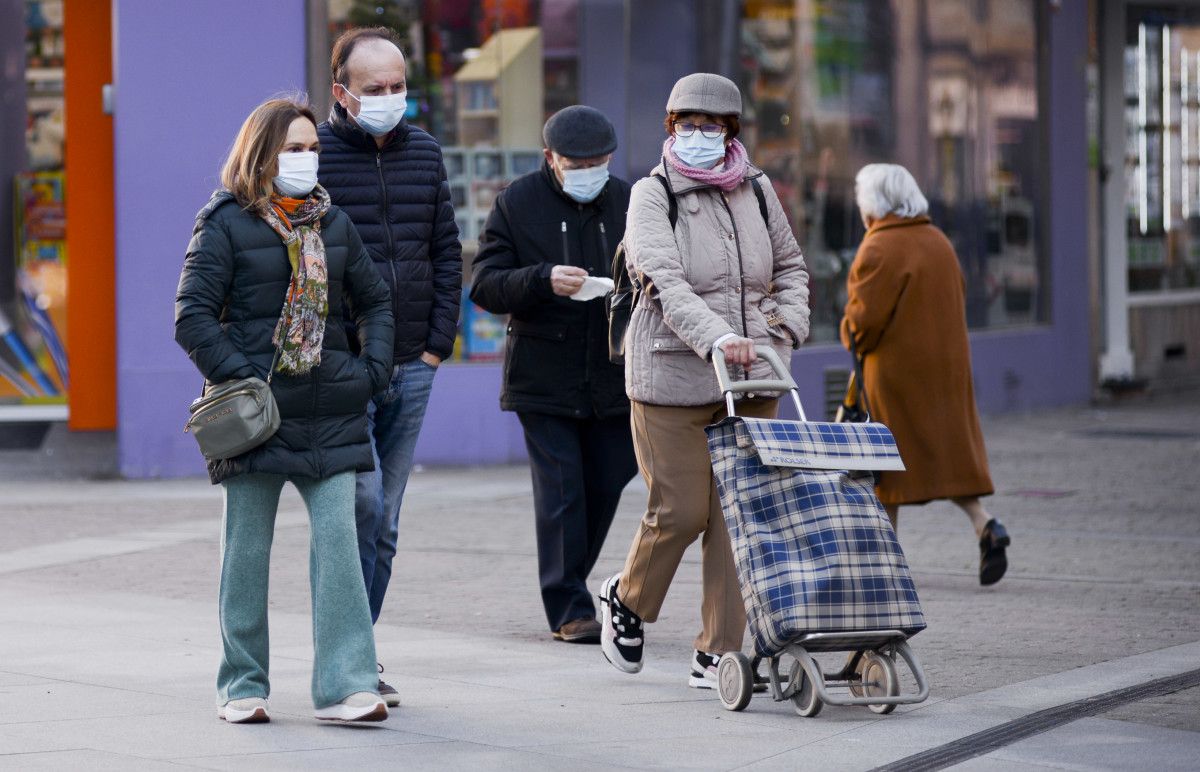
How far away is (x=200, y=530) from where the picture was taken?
10.3 meters

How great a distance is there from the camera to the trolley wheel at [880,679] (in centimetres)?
570

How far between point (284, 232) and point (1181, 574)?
4.94 meters

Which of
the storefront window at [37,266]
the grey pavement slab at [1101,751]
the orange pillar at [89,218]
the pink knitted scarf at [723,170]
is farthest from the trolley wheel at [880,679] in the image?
the storefront window at [37,266]

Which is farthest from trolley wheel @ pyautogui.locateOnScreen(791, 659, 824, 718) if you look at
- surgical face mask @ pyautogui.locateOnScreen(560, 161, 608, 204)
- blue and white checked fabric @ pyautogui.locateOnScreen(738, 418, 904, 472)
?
surgical face mask @ pyautogui.locateOnScreen(560, 161, 608, 204)

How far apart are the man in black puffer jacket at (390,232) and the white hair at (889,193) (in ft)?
8.89

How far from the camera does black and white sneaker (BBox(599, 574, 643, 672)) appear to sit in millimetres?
6352

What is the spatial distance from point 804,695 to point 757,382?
946mm

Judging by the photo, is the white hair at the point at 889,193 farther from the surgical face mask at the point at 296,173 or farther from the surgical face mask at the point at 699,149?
the surgical face mask at the point at 296,173

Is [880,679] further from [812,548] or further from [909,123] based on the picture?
[909,123]

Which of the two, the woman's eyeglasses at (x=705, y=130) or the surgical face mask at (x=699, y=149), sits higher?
the woman's eyeglasses at (x=705, y=130)

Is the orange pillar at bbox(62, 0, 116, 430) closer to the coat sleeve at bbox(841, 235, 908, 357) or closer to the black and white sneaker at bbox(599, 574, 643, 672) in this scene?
the coat sleeve at bbox(841, 235, 908, 357)

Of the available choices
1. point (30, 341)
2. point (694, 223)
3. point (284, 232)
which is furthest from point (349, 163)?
point (30, 341)

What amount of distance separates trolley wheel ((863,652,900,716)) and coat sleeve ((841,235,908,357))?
2.85 meters

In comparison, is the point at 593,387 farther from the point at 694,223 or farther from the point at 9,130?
the point at 9,130
